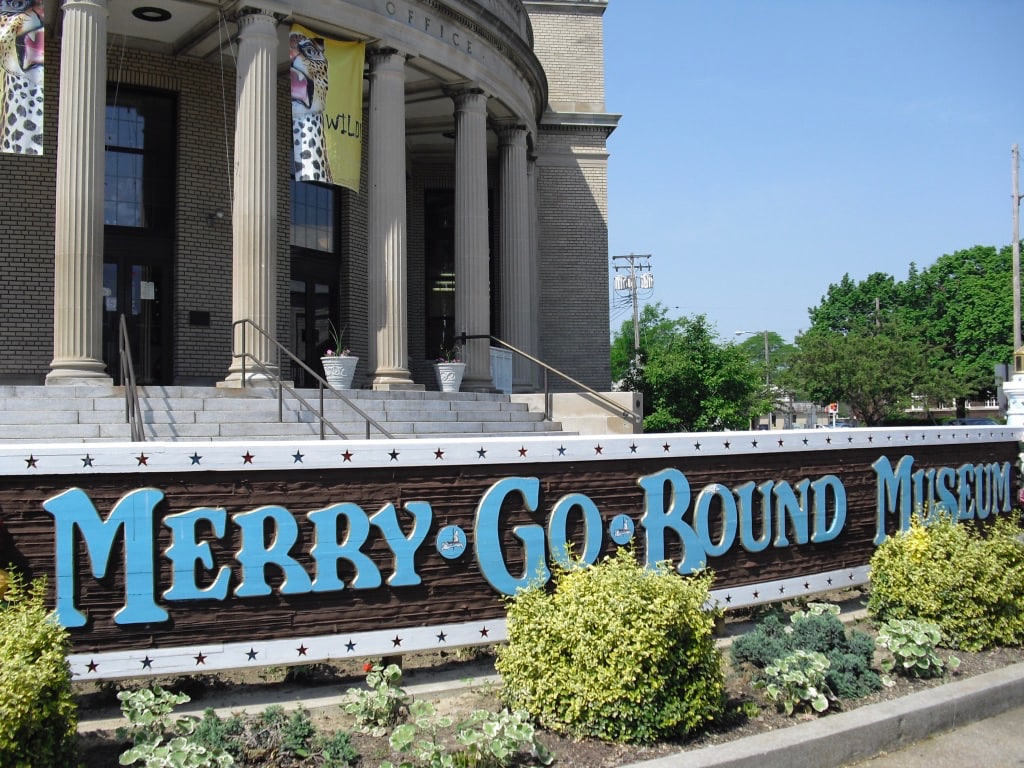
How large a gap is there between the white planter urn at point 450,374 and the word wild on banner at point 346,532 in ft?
34.2

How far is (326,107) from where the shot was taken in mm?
15797

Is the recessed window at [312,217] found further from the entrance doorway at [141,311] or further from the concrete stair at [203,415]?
the concrete stair at [203,415]

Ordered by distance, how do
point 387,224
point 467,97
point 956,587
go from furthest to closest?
point 467,97 < point 387,224 < point 956,587

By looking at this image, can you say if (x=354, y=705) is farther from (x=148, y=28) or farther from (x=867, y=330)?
(x=867, y=330)

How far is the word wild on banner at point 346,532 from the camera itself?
5578 millimetres

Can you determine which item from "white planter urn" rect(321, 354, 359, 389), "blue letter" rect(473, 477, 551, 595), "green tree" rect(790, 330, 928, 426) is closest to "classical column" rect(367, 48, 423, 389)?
"white planter urn" rect(321, 354, 359, 389)

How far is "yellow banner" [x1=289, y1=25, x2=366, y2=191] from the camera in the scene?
1542 cm

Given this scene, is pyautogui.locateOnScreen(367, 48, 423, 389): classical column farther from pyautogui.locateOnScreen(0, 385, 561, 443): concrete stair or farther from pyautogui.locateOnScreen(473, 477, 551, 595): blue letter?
pyautogui.locateOnScreen(473, 477, 551, 595): blue letter

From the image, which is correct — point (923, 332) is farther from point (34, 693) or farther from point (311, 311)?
point (34, 693)

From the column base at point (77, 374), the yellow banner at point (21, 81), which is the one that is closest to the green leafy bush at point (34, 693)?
the column base at point (77, 374)

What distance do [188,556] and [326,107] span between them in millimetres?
11573

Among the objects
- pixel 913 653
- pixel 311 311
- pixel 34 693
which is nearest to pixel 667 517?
pixel 913 653

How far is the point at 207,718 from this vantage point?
5262 millimetres

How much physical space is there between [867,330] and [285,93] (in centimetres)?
5780
